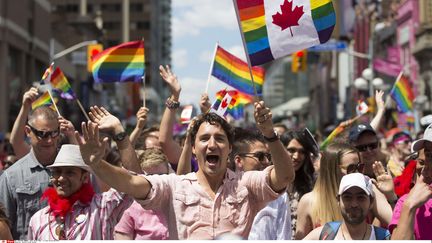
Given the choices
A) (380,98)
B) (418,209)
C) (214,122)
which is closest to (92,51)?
(380,98)

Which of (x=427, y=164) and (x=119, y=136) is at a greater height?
(x=119, y=136)

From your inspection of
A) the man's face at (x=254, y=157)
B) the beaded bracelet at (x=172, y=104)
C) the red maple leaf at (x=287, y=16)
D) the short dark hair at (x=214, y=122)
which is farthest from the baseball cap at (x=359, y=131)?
the short dark hair at (x=214, y=122)

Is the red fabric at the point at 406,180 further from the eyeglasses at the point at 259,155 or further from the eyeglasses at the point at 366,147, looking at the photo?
the eyeglasses at the point at 259,155

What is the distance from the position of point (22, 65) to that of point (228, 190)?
43.2 m

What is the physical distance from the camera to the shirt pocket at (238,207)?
5.33 metres

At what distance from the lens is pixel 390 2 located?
59500mm

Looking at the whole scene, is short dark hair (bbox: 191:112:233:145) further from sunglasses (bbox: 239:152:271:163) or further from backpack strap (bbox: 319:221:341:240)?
sunglasses (bbox: 239:152:271:163)

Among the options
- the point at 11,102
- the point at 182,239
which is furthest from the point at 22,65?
the point at 182,239

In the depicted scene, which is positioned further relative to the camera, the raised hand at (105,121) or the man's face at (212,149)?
the raised hand at (105,121)

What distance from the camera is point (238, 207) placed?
538cm

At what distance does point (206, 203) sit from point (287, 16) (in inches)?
56.8

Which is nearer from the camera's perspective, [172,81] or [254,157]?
[254,157]

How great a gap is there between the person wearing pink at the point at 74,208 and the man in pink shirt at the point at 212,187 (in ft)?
1.67

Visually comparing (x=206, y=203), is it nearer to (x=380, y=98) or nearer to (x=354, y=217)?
(x=354, y=217)
